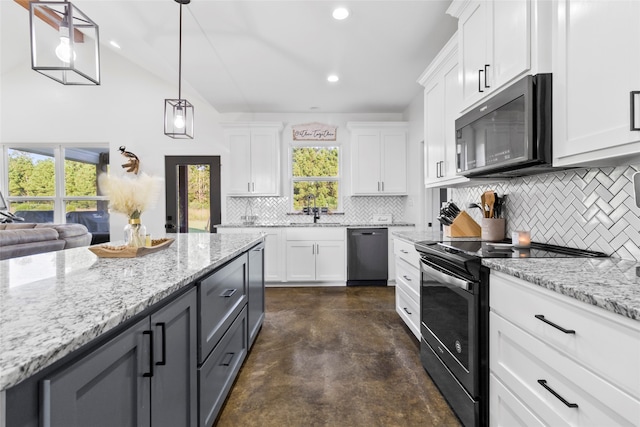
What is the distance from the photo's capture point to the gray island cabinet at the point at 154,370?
0.59 m

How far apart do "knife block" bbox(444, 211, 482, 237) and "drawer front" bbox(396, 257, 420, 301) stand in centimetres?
42

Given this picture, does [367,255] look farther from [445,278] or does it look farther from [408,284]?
[445,278]

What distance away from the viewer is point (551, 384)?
3.51ft

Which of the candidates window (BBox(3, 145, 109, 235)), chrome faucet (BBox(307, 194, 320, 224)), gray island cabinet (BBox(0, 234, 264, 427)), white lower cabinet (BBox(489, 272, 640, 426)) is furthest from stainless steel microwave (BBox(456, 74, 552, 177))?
window (BBox(3, 145, 109, 235))

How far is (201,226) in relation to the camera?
17.0 ft

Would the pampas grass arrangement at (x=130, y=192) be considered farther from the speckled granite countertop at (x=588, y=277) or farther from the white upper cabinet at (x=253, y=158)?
the white upper cabinet at (x=253, y=158)

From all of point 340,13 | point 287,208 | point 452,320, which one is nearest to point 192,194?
point 287,208

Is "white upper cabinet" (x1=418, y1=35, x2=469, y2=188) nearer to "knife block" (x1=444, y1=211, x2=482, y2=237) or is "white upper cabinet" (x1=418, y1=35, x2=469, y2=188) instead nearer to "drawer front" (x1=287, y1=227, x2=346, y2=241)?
"knife block" (x1=444, y1=211, x2=482, y2=237)

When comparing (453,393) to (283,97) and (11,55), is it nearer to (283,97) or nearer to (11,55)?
(283,97)

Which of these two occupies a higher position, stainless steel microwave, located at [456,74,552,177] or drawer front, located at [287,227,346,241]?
stainless steel microwave, located at [456,74,552,177]

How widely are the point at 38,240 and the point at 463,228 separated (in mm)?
4180

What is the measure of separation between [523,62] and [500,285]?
43.1 inches

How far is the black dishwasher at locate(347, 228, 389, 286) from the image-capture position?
4527mm

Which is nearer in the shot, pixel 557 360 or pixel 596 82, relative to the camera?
pixel 557 360
